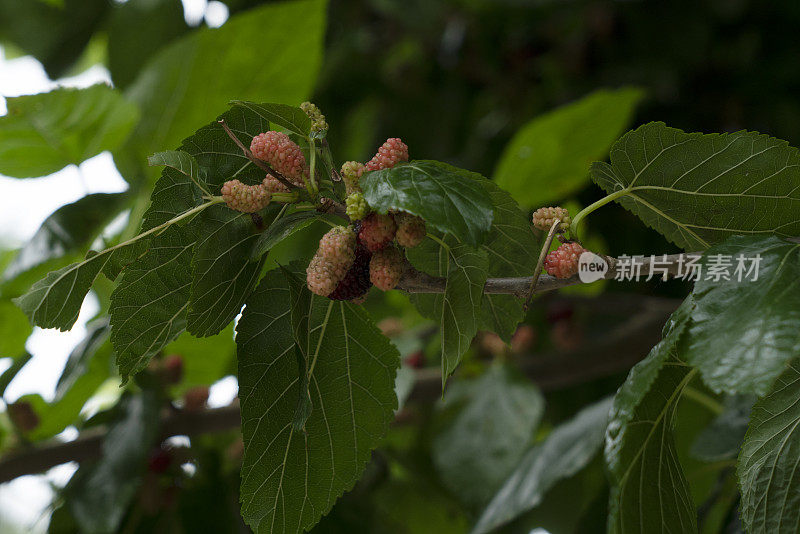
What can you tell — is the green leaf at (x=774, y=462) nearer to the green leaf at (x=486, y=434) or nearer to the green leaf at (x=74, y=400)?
the green leaf at (x=486, y=434)

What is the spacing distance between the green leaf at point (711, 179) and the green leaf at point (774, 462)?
0.08m

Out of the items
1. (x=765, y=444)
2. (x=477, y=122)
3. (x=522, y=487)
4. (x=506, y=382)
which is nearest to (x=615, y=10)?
(x=477, y=122)

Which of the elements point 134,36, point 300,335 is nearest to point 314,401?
point 300,335

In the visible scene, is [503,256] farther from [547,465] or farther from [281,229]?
[547,465]

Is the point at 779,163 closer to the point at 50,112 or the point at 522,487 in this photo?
the point at 522,487

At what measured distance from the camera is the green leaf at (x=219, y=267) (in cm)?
38

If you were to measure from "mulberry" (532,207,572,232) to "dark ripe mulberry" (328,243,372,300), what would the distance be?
0.31 ft

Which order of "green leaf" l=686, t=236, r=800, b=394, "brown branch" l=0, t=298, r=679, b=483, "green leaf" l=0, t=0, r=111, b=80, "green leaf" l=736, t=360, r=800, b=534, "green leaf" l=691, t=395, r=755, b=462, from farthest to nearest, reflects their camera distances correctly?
"green leaf" l=0, t=0, r=111, b=80, "brown branch" l=0, t=298, r=679, b=483, "green leaf" l=691, t=395, r=755, b=462, "green leaf" l=736, t=360, r=800, b=534, "green leaf" l=686, t=236, r=800, b=394

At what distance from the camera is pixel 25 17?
3.51ft

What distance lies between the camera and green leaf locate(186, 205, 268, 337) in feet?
1.24

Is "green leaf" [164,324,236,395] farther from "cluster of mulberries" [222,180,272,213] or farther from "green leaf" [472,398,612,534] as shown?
"cluster of mulberries" [222,180,272,213]

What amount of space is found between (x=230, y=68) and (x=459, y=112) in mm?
729

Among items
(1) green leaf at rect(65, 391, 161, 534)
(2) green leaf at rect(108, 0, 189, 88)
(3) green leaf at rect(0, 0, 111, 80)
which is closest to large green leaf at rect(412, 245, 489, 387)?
(1) green leaf at rect(65, 391, 161, 534)

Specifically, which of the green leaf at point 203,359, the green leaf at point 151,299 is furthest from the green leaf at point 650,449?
the green leaf at point 203,359
